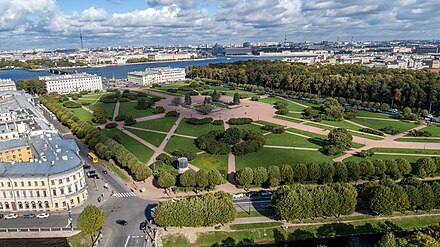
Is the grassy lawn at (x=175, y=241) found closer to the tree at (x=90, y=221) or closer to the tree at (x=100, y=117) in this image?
the tree at (x=90, y=221)

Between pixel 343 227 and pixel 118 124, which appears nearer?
pixel 343 227

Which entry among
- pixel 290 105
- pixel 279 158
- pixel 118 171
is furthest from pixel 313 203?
pixel 290 105

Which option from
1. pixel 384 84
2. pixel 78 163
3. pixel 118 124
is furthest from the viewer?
pixel 384 84

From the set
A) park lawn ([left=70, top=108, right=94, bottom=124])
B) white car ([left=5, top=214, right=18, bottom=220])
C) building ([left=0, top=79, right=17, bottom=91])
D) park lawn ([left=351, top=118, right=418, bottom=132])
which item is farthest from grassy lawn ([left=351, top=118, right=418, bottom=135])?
building ([left=0, top=79, right=17, bottom=91])

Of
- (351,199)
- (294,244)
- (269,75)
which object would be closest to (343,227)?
(351,199)

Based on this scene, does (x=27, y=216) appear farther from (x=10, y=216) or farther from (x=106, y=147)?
(x=106, y=147)

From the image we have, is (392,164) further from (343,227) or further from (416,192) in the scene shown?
(343,227)

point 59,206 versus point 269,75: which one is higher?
point 269,75
